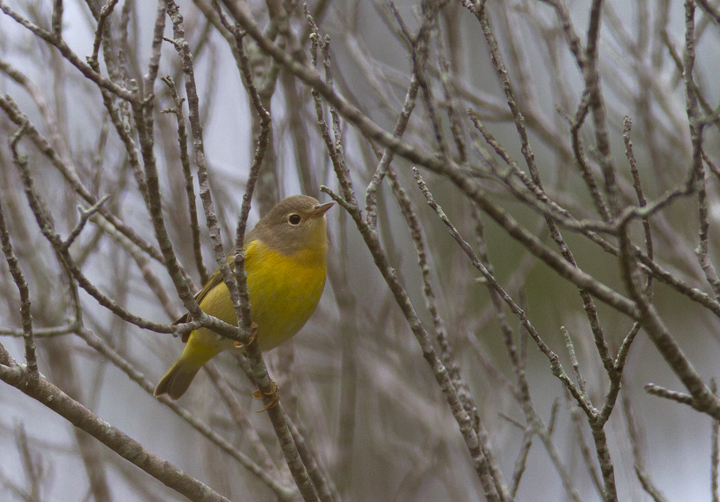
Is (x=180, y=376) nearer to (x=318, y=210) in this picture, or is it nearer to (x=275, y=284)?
(x=275, y=284)

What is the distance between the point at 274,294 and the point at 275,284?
0.24ft

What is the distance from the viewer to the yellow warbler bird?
183 inches

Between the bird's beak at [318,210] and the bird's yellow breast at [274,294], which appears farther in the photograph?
the bird's beak at [318,210]

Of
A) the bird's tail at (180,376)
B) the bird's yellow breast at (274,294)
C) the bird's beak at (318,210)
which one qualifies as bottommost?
the bird's tail at (180,376)

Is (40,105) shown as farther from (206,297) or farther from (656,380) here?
(656,380)

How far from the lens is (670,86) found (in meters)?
5.68

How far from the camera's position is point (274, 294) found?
183 inches

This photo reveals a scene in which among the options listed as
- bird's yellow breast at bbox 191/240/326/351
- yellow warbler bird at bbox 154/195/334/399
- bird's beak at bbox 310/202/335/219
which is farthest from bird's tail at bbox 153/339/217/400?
bird's beak at bbox 310/202/335/219

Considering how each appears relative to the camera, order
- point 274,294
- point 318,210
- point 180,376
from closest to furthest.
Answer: point 274,294
point 318,210
point 180,376

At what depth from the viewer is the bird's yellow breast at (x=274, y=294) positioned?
15.1 feet

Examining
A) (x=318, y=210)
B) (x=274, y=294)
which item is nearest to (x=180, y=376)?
(x=274, y=294)

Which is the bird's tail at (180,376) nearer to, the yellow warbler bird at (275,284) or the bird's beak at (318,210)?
the yellow warbler bird at (275,284)

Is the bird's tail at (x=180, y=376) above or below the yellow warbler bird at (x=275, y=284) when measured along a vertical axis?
below

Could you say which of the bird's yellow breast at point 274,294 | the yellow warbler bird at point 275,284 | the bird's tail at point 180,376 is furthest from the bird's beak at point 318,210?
the bird's tail at point 180,376
